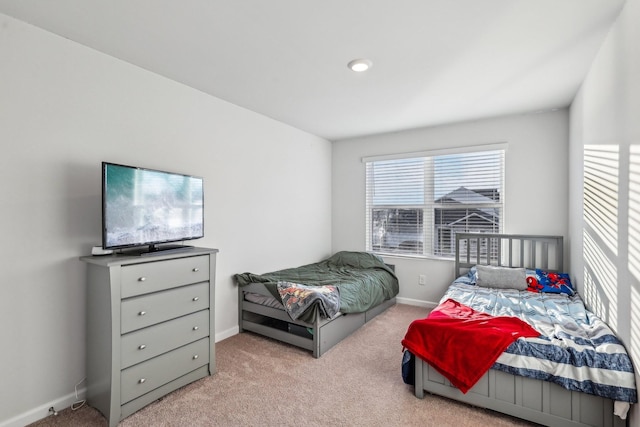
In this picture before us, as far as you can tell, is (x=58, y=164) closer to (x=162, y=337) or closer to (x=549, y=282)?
(x=162, y=337)

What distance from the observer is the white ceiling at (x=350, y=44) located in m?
1.75

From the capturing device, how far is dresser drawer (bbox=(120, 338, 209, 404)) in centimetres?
192

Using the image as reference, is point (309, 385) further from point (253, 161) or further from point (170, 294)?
point (253, 161)

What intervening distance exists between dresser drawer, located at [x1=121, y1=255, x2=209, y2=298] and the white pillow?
2.75 meters

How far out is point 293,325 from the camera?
117 inches

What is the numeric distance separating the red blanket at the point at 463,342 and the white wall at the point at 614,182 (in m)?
0.52

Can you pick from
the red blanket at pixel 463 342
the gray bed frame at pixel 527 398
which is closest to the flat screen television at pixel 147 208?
the red blanket at pixel 463 342

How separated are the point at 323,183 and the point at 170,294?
304 centimetres

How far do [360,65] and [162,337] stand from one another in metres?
2.43

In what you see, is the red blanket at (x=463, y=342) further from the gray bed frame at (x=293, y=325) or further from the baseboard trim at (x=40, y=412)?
the baseboard trim at (x=40, y=412)

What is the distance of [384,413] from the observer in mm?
1972

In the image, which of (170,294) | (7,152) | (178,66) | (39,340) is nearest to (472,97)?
(178,66)

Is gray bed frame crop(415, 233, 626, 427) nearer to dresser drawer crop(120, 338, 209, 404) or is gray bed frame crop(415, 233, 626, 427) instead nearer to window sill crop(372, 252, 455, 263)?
dresser drawer crop(120, 338, 209, 404)

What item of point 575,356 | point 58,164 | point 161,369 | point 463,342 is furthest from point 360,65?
point 161,369
